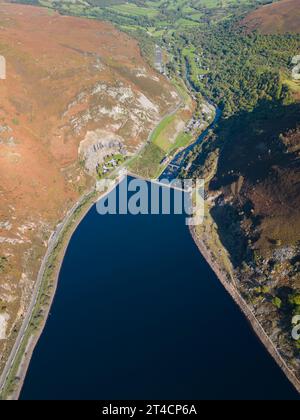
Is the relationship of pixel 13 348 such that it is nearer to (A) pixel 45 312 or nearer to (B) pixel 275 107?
(A) pixel 45 312

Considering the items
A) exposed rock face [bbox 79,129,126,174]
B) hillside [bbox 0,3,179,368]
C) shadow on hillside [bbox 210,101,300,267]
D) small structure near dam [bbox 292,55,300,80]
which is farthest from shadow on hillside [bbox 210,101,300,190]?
exposed rock face [bbox 79,129,126,174]

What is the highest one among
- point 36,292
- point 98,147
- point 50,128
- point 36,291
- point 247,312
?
point 50,128

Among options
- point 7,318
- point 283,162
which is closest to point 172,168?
point 283,162

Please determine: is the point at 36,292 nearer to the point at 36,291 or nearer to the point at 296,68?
the point at 36,291

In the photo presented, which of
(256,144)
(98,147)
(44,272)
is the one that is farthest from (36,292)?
(256,144)

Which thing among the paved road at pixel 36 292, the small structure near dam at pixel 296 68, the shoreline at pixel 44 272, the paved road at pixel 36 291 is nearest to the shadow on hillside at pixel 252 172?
the small structure near dam at pixel 296 68

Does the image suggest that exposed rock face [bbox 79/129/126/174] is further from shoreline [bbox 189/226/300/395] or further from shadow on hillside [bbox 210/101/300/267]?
shoreline [bbox 189/226/300/395]

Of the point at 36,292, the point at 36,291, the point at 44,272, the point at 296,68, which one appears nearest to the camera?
the point at 36,292

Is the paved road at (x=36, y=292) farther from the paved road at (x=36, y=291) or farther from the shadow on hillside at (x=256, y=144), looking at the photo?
the shadow on hillside at (x=256, y=144)
